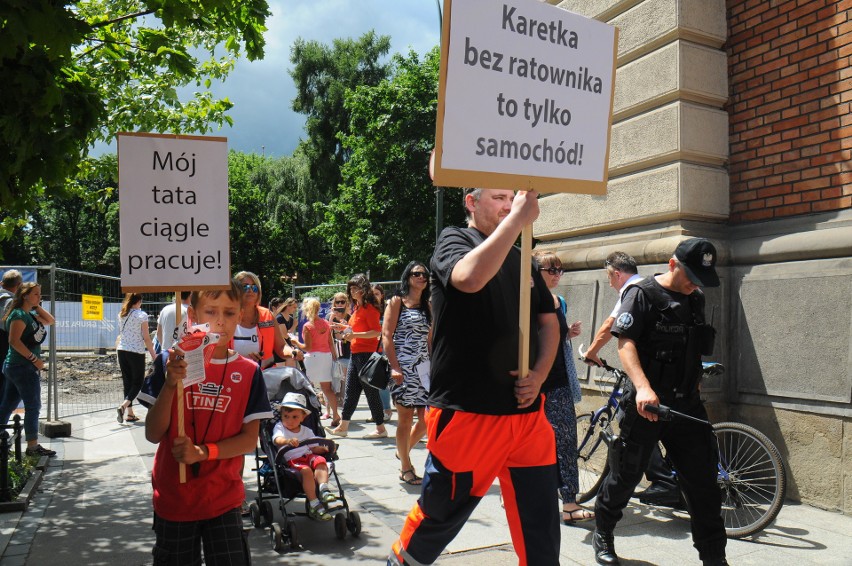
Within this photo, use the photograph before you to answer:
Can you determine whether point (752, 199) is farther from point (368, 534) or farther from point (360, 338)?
point (360, 338)

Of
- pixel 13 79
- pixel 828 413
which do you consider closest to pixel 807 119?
pixel 828 413

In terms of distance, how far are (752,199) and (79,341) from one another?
401 inches

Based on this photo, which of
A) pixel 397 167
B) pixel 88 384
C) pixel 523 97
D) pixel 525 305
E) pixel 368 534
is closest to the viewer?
pixel 525 305

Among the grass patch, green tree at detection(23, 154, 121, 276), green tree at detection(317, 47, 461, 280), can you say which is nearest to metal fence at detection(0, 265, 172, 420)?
the grass patch

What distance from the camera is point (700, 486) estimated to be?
4.25m

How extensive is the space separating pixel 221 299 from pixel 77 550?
2634 mm

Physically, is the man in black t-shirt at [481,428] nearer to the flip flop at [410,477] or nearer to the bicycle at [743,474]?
the bicycle at [743,474]

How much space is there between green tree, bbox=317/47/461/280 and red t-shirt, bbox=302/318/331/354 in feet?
63.2

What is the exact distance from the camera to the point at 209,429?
3.41 metres

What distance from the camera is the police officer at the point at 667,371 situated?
14.1ft

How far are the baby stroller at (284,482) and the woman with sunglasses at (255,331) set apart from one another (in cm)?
50

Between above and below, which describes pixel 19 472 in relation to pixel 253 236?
below

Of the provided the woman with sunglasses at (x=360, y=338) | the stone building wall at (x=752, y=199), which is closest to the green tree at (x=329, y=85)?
the woman with sunglasses at (x=360, y=338)

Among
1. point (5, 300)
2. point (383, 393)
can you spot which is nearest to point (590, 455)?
Result: point (383, 393)
